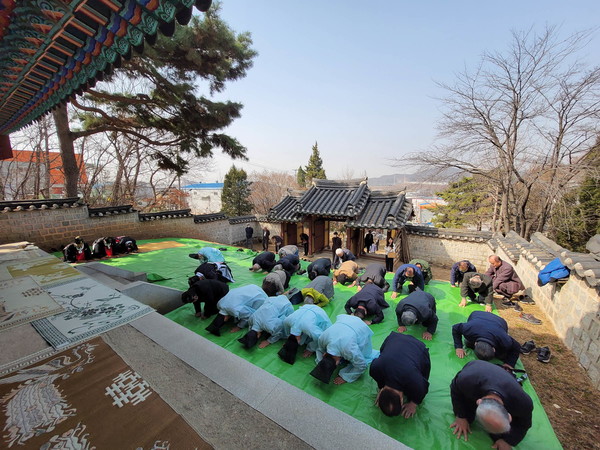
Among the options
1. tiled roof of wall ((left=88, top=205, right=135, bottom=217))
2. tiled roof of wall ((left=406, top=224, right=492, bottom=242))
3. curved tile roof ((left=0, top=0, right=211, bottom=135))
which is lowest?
tiled roof of wall ((left=406, top=224, right=492, bottom=242))

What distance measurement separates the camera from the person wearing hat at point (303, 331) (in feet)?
12.0

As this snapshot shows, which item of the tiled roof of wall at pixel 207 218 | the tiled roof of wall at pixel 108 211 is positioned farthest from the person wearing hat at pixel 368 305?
the tiled roof of wall at pixel 207 218

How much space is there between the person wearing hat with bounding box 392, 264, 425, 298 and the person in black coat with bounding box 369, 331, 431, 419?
9.39 feet

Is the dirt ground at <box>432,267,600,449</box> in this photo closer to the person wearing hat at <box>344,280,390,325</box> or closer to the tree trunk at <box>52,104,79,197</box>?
the person wearing hat at <box>344,280,390,325</box>

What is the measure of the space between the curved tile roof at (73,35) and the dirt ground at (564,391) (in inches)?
216

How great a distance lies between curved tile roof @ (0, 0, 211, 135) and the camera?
156cm

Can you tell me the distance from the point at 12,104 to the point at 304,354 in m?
5.29

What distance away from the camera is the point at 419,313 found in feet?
13.6

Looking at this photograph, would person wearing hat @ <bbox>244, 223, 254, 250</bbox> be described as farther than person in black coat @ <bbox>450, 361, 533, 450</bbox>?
Yes

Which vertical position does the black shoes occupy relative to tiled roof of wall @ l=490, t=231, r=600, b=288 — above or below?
below

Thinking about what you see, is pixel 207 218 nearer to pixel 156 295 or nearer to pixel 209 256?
pixel 209 256

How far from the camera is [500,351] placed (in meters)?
3.41

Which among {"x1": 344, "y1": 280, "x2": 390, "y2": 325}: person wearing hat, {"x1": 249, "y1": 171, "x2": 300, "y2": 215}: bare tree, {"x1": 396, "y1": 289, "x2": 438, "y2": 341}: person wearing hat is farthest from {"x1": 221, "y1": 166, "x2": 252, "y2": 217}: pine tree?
{"x1": 396, "y1": 289, "x2": 438, "y2": 341}: person wearing hat

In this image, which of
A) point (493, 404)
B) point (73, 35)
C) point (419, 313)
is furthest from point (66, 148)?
point (493, 404)
